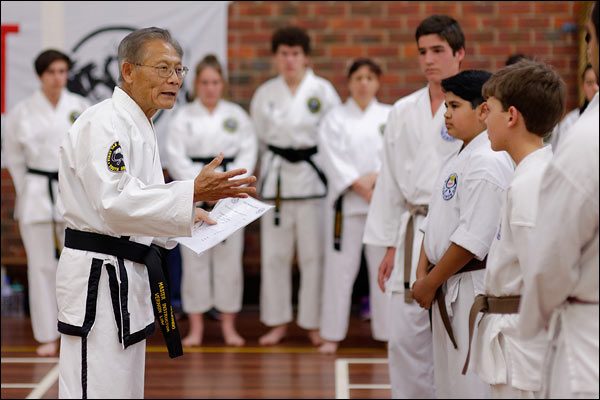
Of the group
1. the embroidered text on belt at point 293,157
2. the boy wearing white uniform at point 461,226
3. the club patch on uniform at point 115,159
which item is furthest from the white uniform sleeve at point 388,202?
the embroidered text on belt at point 293,157

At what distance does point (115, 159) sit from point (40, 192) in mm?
3415

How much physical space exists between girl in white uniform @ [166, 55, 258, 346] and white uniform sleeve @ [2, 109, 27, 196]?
2.85 feet

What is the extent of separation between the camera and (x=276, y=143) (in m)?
6.45

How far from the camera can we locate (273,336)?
6391 millimetres

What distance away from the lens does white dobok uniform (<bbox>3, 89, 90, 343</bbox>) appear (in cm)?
614

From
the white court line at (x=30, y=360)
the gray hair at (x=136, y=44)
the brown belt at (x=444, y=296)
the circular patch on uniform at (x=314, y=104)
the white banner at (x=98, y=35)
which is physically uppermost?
the white banner at (x=98, y=35)

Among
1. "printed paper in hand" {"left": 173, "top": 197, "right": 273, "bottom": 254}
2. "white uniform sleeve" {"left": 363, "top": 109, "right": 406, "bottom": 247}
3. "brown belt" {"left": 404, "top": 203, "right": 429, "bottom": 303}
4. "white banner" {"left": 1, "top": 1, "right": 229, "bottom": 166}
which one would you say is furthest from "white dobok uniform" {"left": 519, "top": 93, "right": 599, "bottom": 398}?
"white banner" {"left": 1, "top": 1, "right": 229, "bottom": 166}

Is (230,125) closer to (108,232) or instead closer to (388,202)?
(388,202)

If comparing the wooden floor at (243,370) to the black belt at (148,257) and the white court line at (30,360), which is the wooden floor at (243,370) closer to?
the white court line at (30,360)

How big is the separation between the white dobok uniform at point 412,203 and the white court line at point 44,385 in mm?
1801

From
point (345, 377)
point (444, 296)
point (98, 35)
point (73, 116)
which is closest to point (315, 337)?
point (345, 377)

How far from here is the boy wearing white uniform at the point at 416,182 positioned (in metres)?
4.06

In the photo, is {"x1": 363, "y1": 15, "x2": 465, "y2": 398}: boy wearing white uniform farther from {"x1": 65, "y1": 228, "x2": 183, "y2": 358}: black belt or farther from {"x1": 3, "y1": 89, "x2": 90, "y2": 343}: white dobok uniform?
{"x1": 3, "y1": 89, "x2": 90, "y2": 343}: white dobok uniform

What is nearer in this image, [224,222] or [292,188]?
[224,222]
